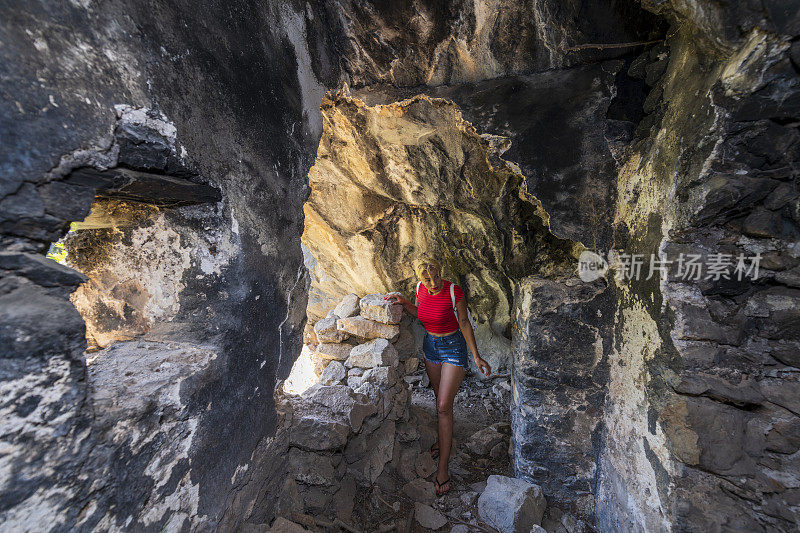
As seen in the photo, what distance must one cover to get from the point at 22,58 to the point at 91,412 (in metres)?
0.87

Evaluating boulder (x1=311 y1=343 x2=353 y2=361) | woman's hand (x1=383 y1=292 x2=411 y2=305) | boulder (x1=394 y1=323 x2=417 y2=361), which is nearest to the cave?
woman's hand (x1=383 y1=292 x2=411 y2=305)

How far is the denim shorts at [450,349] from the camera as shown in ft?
9.79

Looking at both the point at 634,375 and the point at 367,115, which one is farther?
the point at 367,115

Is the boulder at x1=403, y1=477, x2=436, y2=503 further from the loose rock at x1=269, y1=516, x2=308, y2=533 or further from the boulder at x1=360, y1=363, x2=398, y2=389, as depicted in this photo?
the loose rock at x1=269, y1=516, x2=308, y2=533

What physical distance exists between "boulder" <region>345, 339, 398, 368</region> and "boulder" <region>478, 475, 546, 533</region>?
1.43m

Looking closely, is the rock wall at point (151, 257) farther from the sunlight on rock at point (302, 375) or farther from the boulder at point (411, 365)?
the sunlight on rock at point (302, 375)

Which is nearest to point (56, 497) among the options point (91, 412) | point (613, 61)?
point (91, 412)

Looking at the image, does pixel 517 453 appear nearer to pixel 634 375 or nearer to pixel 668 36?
pixel 634 375

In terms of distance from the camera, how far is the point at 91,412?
3.03 ft

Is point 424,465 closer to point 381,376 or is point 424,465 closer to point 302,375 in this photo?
point 381,376

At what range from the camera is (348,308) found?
435 cm

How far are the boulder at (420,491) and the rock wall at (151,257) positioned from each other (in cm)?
137

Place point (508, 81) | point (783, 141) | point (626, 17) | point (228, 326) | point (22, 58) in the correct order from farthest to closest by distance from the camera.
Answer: point (508, 81) < point (626, 17) < point (228, 326) < point (783, 141) < point (22, 58)

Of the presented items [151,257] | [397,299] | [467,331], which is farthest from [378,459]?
[151,257]
